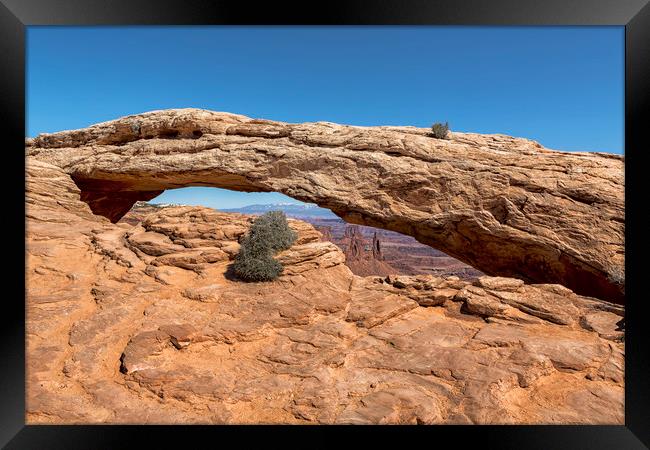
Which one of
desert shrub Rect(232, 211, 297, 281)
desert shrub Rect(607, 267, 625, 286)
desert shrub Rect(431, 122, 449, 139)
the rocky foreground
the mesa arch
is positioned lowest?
the rocky foreground

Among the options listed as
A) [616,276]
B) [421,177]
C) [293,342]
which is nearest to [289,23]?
[293,342]

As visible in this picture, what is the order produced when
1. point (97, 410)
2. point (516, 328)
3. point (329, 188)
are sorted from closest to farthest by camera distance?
1. point (97, 410)
2. point (516, 328)
3. point (329, 188)

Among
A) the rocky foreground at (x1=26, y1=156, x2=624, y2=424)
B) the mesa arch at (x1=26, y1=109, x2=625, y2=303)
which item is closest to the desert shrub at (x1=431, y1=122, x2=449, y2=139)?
the mesa arch at (x1=26, y1=109, x2=625, y2=303)

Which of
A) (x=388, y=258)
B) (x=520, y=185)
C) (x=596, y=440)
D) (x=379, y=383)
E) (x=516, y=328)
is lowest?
(x=388, y=258)

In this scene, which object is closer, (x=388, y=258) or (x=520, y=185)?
(x=520, y=185)

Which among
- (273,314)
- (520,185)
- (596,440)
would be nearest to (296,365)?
(273,314)

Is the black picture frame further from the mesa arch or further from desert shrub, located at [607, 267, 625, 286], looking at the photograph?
the mesa arch

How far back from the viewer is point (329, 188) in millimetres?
13242

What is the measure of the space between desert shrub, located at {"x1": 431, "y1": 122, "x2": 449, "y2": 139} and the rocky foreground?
6862mm

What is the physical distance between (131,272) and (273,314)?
5.15 meters

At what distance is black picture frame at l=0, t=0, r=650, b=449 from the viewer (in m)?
5.06

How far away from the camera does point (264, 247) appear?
10.1 metres
